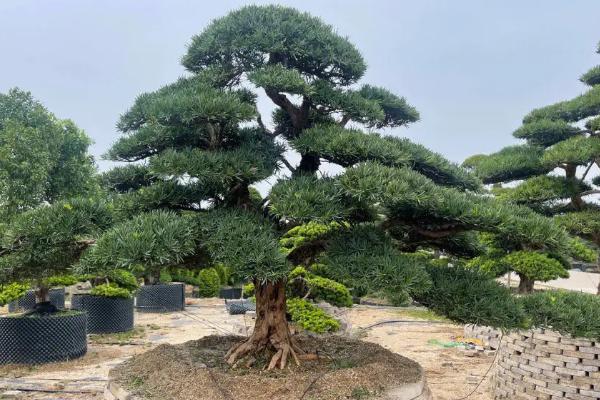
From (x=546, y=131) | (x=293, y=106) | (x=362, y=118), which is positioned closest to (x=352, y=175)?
(x=362, y=118)

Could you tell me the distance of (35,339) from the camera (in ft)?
18.6

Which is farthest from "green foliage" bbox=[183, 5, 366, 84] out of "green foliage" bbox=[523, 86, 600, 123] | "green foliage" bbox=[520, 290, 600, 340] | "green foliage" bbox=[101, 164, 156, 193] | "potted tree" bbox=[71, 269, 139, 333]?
"potted tree" bbox=[71, 269, 139, 333]

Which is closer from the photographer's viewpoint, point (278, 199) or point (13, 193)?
point (278, 199)

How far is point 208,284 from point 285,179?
36.3ft

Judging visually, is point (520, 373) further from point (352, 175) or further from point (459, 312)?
point (352, 175)

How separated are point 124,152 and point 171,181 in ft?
1.00

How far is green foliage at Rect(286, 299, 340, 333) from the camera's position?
5.17 metres

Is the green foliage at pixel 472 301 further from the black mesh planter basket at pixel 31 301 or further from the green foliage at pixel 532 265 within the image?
the black mesh planter basket at pixel 31 301

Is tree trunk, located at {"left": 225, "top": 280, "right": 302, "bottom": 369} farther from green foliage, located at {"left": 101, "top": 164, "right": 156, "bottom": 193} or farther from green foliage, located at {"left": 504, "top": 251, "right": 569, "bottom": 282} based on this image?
green foliage, located at {"left": 504, "top": 251, "right": 569, "bottom": 282}

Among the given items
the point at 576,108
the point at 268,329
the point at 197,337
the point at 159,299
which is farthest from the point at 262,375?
the point at 159,299

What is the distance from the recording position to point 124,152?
2982mm

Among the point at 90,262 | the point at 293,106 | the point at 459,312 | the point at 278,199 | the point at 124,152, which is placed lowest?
the point at 459,312

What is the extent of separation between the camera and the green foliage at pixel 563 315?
8.16ft

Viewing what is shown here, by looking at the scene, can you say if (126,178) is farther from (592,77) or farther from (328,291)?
(592,77)
